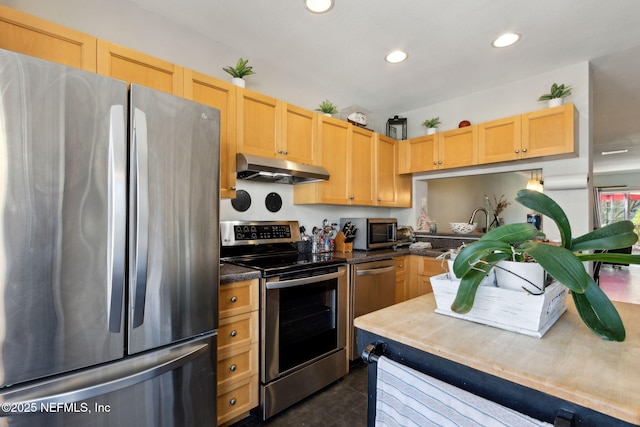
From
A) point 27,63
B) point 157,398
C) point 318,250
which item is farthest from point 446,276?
point 318,250

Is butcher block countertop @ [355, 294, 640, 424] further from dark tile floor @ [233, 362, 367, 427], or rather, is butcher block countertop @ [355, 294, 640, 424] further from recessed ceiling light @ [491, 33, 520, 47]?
recessed ceiling light @ [491, 33, 520, 47]

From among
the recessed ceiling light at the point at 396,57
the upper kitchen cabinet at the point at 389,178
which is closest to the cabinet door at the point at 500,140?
the upper kitchen cabinet at the point at 389,178

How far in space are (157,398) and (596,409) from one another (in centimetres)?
150

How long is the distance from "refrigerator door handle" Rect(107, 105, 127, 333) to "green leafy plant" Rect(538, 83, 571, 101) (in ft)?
10.5

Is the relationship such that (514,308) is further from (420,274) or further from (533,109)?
(533,109)

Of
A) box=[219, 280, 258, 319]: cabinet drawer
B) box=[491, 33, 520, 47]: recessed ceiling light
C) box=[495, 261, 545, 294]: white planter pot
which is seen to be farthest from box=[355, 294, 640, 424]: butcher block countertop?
box=[491, 33, 520, 47]: recessed ceiling light

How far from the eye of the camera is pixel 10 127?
976 millimetres

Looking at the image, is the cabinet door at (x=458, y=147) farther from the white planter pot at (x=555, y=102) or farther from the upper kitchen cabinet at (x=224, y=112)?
the upper kitchen cabinet at (x=224, y=112)

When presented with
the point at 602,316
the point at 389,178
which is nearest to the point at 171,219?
the point at 602,316

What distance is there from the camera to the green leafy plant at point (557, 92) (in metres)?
2.51

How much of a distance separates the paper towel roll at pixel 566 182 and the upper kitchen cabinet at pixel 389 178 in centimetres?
137

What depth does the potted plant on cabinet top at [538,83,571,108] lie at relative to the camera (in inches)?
99.0

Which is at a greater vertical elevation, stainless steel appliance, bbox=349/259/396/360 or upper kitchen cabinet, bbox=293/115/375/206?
upper kitchen cabinet, bbox=293/115/375/206

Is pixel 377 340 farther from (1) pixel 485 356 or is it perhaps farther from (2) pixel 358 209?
(2) pixel 358 209
